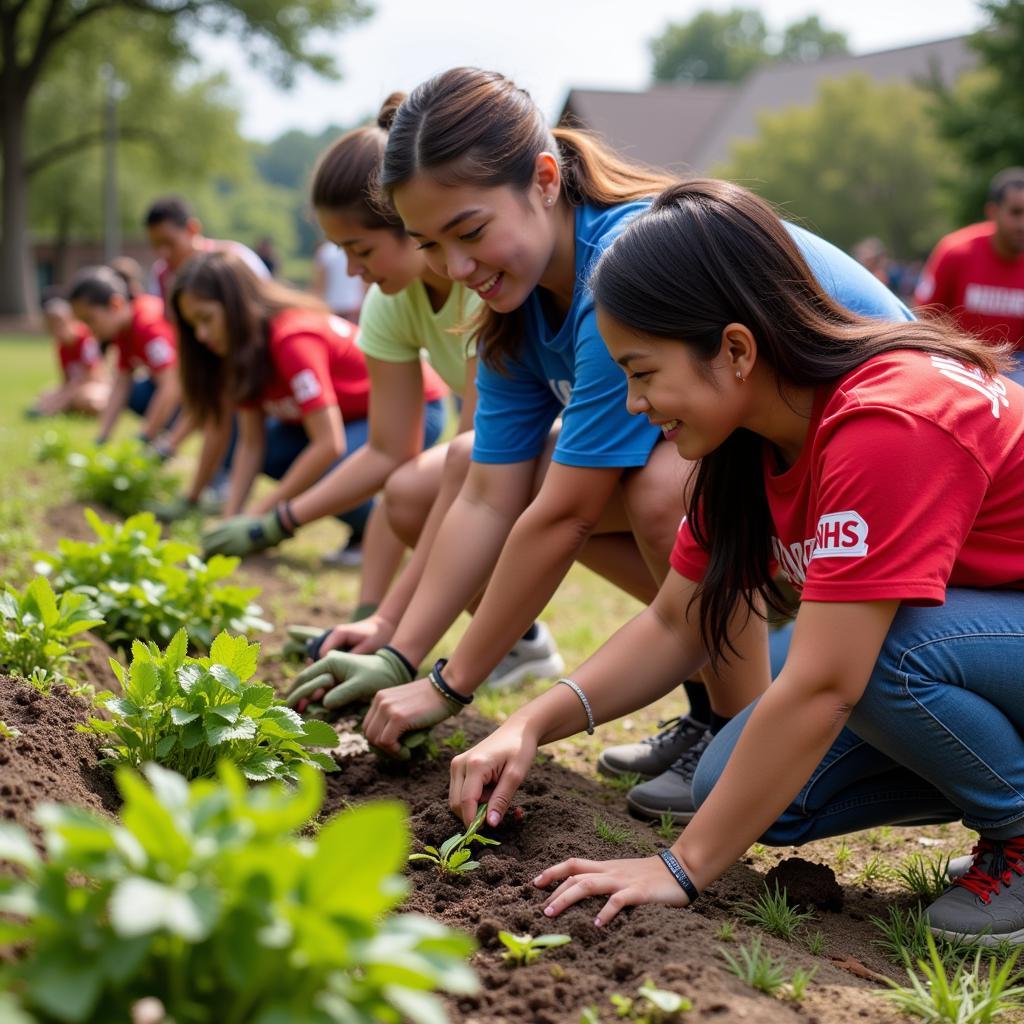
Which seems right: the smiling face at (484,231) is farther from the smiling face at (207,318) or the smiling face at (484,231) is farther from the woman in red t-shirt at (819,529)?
the smiling face at (207,318)

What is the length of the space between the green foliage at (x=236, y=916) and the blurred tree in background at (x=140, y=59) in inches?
1181

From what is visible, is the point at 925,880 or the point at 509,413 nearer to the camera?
the point at 925,880

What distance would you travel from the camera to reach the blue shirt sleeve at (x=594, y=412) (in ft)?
8.30

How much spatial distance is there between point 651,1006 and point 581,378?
133 centimetres

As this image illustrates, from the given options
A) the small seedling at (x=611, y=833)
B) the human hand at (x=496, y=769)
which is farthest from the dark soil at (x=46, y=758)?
the small seedling at (x=611, y=833)

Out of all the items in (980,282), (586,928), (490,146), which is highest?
(490,146)

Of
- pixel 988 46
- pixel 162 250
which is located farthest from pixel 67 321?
pixel 988 46

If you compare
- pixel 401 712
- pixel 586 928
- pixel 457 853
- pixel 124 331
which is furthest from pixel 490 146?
pixel 124 331

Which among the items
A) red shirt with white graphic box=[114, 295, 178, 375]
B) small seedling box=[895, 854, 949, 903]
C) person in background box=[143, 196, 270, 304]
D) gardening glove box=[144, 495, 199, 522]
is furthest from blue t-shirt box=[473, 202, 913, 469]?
red shirt with white graphic box=[114, 295, 178, 375]

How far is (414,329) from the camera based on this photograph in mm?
3684

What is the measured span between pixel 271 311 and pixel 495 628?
308 centimetres

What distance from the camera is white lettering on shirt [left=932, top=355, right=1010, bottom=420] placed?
2.01 meters

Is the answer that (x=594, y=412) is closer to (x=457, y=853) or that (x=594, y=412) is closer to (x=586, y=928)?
(x=457, y=853)

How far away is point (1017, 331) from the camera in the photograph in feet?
20.3
